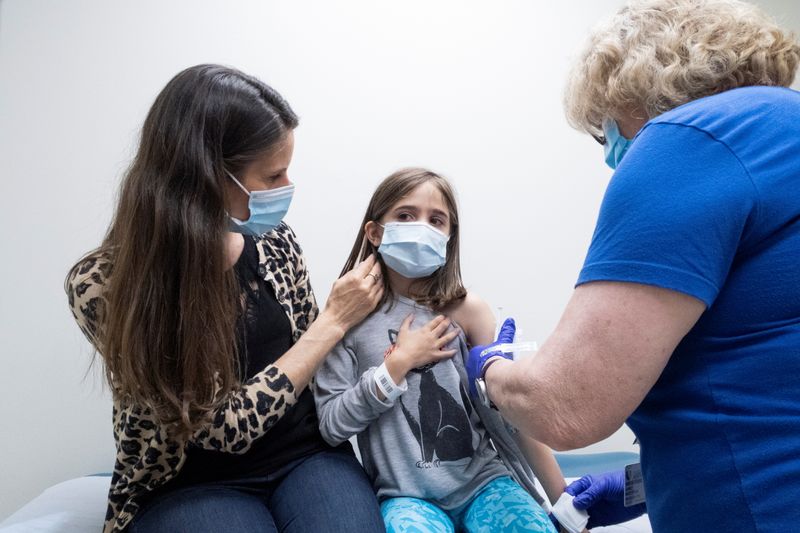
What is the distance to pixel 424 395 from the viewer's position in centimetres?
151

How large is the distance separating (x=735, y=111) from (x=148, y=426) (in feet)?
3.87

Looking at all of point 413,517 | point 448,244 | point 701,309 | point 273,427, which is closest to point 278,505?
point 273,427

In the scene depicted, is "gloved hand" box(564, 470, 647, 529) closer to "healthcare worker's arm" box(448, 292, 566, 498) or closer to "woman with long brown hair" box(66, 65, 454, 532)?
"healthcare worker's arm" box(448, 292, 566, 498)

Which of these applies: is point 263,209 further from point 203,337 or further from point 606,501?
point 606,501

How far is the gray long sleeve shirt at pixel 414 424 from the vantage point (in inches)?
56.2

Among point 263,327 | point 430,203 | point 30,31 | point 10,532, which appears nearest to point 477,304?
point 430,203

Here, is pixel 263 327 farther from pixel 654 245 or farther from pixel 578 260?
pixel 578 260

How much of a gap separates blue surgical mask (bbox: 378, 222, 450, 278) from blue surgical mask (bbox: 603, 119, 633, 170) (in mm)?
538

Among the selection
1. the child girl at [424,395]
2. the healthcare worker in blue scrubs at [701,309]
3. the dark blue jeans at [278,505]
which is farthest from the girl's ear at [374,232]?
the healthcare worker in blue scrubs at [701,309]

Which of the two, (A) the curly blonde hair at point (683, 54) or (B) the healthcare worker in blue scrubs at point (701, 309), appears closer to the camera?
(B) the healthcare worker in blue scrubs at point (701, 309)

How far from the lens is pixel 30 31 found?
2004 mm

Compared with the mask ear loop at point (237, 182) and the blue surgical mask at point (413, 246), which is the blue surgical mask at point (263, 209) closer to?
the mask ear loop at point (237, 182)

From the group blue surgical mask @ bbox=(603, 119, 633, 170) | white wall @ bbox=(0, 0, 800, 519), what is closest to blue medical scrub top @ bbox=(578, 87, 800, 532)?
blue surgical mask @ bbox=(603, 119, 633, 170)

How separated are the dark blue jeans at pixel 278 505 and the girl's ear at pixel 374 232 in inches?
21.9
